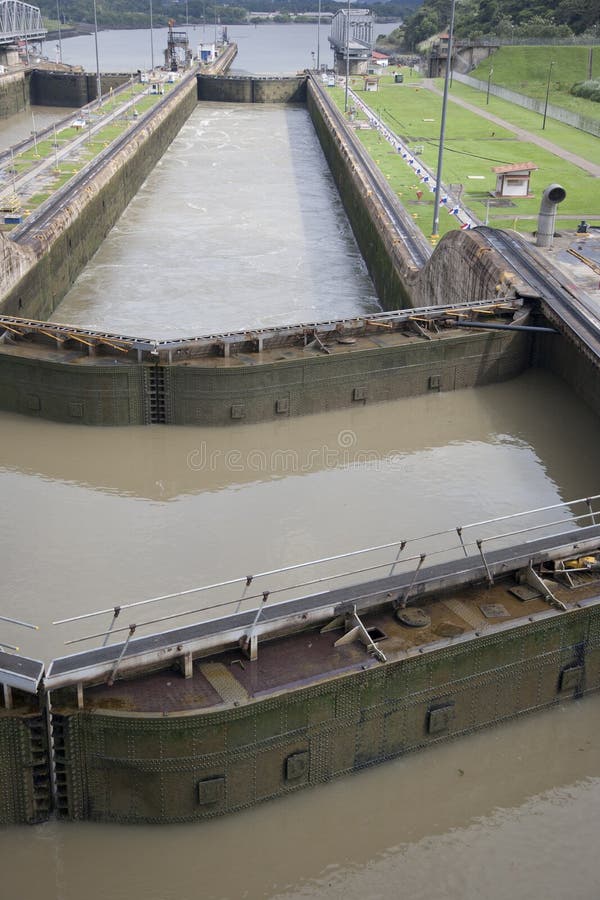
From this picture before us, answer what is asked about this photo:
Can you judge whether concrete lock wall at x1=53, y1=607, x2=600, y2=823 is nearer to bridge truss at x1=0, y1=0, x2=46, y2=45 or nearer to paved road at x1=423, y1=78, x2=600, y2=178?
paved road at x1=423, y1=78, x2=600, y2=178

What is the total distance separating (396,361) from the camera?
24469 millimetres

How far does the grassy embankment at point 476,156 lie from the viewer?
37.8 m

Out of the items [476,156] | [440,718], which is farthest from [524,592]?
[476,156]

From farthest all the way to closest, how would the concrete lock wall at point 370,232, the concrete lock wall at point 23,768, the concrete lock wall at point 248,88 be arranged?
the concrete lock wall at point 248,88
the concrete lock wall at point 370,232
the concrete lock wall at point 23,768

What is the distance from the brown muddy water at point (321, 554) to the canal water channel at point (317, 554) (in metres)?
0.03

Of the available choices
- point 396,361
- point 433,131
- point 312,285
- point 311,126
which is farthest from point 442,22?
point 396,361

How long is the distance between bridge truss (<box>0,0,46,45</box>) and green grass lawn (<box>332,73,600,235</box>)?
48714 mm

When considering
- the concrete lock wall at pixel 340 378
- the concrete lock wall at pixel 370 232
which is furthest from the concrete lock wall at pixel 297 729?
the concrete lock wall at pixel 370 232

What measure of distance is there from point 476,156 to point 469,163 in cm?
251

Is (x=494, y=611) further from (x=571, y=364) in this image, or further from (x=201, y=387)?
(x=571, y=364)

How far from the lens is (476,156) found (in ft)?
166

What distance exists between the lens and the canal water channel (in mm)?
11875

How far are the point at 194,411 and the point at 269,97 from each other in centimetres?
7990

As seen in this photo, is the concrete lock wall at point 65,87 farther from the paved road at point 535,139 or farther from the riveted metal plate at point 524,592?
the riveted metal plate at point 524,592
